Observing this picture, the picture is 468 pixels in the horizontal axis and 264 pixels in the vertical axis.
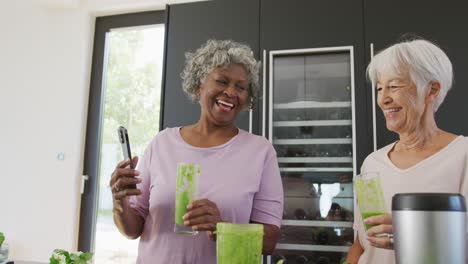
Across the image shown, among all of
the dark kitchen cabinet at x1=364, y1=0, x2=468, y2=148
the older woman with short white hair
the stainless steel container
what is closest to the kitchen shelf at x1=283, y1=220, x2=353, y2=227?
the dark kitchen cabinet at x1=364, y1=0, x2=468, y2=148

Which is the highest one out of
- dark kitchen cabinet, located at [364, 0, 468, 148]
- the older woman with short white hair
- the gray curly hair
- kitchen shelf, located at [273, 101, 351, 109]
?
dark kitchen cabinet, located at [364, 0, 468, 148]

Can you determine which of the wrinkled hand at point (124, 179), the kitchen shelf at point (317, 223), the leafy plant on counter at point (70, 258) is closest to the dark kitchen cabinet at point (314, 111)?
the kitchen shelf at point (317, 223)

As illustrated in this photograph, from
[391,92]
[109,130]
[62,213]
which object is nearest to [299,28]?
[391,92]

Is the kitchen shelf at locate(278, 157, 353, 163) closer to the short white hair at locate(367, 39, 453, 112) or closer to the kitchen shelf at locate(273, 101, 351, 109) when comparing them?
the kitchen shelf at locate(273, 101, 351, 109)

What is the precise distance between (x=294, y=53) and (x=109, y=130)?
4.98ft

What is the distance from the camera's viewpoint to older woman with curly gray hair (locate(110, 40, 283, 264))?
3.37 ft

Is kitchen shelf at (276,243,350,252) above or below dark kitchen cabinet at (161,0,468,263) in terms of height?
below

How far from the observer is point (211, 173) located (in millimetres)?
1070

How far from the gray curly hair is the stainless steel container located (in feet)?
2.60

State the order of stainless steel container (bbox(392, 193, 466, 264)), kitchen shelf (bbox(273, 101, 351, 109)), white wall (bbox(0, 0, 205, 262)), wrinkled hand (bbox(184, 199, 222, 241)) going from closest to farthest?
stainless steel container (bbox(392, 193, 466, 264)) < wrinkled hand (bbox(184, 199, 222, 241)) < kitchen shelf (bbox(273, 101, 351, 109)) < white wall (bbox(0, 0, 205, 262))

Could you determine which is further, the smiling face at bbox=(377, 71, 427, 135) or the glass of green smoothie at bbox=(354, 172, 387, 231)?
the smiling face at bbox=(377, 71, 427, 135)

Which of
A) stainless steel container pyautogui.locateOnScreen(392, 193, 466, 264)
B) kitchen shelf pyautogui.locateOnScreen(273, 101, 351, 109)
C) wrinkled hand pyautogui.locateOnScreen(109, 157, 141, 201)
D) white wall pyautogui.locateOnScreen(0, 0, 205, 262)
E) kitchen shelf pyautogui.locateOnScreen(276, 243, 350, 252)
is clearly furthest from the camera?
white wall pyautogui.locateOnScreen(0, 0, 205, 262)

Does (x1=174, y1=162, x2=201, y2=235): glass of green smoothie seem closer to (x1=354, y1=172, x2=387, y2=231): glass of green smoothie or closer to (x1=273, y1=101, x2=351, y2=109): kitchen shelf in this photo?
(x1=354, y1=172, x2=387, y2=231): glass of green smoothie

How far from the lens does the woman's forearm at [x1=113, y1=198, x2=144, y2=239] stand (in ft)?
3.40
